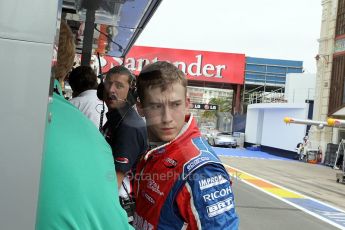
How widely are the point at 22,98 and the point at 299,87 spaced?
37.1m

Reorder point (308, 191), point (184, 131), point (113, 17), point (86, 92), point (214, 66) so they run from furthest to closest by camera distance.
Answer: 1. point (214, 66)
2. point (308, 191)
3. point (113, 17)
4. point (86, 92)
5. point (184, 131)

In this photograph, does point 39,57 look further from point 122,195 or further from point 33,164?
point 122,195

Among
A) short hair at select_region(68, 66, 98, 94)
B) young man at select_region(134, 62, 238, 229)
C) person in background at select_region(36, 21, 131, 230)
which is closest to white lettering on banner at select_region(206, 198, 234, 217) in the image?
young man at select_region(134, 62, 238, 229)

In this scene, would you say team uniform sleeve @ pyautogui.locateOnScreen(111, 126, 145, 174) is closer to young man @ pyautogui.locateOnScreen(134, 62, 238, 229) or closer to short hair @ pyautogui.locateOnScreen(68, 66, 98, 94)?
young man @ pyautogui.locateOnScreen(134, 62, 238, 229)

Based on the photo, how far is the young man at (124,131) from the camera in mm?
2719

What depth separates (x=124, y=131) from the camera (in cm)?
278

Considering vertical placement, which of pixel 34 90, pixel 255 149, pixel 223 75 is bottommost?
pixel 255 149

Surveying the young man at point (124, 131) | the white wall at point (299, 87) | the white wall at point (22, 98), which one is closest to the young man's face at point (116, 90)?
the young man at point (124, 131)

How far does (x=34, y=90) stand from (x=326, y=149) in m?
26.1

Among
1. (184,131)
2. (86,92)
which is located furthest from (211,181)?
(86,92)

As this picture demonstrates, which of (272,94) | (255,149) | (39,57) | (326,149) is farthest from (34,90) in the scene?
(272,94)

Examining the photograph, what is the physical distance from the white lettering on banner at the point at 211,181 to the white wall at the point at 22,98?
26.9 inches

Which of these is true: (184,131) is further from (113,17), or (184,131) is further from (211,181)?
(113,17)

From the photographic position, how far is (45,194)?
1.03 metres
